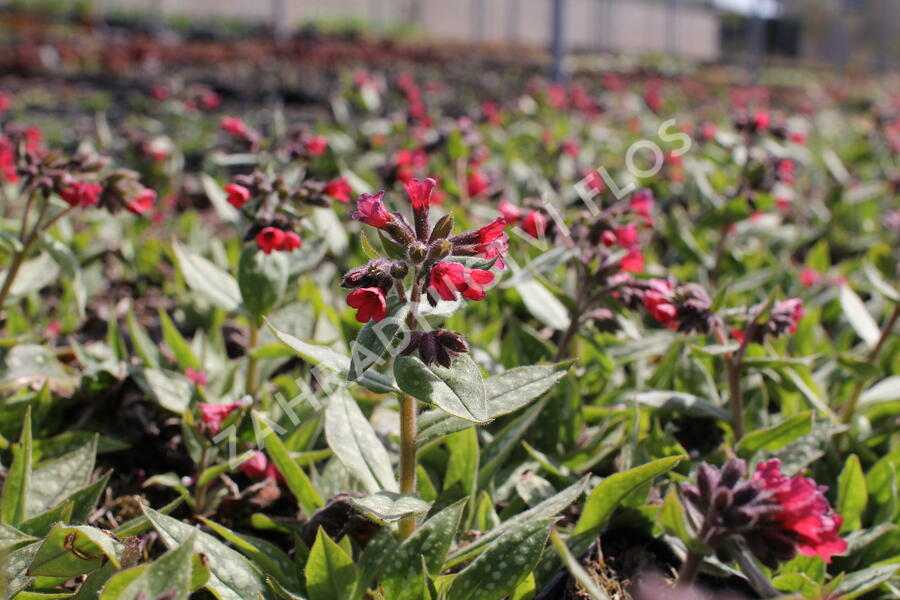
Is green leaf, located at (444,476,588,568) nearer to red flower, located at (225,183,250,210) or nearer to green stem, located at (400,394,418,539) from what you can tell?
green stem, located at (400,394,418,539)

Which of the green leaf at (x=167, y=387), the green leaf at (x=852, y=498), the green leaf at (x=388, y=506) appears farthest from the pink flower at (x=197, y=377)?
the green leaf at (x=852, y=498)

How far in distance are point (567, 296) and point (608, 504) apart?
781 mm

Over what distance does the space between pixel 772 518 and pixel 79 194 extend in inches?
87.8

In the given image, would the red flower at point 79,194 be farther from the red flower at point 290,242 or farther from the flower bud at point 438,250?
the flower bud at point 438,250

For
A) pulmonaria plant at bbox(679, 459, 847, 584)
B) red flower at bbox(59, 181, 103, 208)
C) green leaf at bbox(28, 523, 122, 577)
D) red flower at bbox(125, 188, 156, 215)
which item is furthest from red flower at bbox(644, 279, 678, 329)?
red flower at bbox(59, 181, 103, 208)

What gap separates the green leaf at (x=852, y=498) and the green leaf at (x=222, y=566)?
5.43ft

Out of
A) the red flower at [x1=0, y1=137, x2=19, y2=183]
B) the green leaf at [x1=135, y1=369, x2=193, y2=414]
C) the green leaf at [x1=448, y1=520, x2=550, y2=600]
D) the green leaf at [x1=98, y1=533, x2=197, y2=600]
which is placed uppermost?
the red flower at [x1=0, y1=137, x2=19, y2=183]

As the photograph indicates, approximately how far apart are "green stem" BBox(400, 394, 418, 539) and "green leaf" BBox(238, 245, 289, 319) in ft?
2.86

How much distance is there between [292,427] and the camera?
265 cm

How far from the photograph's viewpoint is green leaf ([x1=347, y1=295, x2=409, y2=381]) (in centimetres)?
172

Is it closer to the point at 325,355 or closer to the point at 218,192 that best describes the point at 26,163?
the point at 218,192

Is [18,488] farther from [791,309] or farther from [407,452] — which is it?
[791,309]

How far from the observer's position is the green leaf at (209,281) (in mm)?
2842

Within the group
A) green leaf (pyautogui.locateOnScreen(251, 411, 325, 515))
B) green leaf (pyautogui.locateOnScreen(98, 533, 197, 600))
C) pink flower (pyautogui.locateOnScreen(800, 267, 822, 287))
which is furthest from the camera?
pink flower (pyautogui.locateOnScreen(800, 267, 822, 287))
